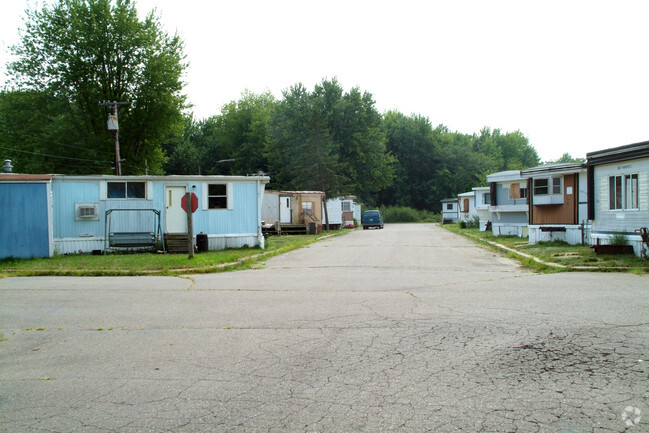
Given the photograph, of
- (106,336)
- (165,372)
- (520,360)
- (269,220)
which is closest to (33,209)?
(106,336)

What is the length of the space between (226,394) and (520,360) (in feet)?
10.3

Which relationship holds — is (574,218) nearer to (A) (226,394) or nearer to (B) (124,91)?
(A) (226,394)

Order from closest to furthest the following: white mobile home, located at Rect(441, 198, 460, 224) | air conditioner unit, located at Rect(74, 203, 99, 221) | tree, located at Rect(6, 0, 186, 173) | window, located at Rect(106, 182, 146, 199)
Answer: air conditioner unit, located at Rect(74, 203, 99, 221), window, located at Rect(106, 182, 146, 199), tree, located at Rect(6, 0, 186, 173), white mobile home, located at Rect(441, 198, 460, 224)

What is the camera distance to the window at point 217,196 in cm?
2219

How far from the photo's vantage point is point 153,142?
1649 inches

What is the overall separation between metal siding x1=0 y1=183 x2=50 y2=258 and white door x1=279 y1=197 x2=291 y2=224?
68.4ft

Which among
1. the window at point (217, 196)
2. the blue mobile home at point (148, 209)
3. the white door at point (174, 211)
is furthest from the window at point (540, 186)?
Result: the white door at point (174, 211)

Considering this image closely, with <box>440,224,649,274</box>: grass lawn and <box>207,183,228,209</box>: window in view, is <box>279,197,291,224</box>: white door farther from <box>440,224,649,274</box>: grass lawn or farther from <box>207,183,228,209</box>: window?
<box>440,224,649,274</box>: grass lawn

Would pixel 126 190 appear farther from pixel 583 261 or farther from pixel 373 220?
pixel 373 220

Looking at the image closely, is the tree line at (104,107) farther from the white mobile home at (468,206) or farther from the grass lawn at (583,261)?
the grass lawn at (583,261)

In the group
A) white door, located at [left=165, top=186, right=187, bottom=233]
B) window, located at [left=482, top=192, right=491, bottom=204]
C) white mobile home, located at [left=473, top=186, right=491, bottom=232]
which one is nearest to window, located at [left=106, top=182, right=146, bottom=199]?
white door, located at [left=165, top=186, right=187, bottom=233]

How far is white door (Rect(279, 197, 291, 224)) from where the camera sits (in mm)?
→ 38741

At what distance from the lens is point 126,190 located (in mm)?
21703

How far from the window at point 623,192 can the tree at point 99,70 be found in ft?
98.5
